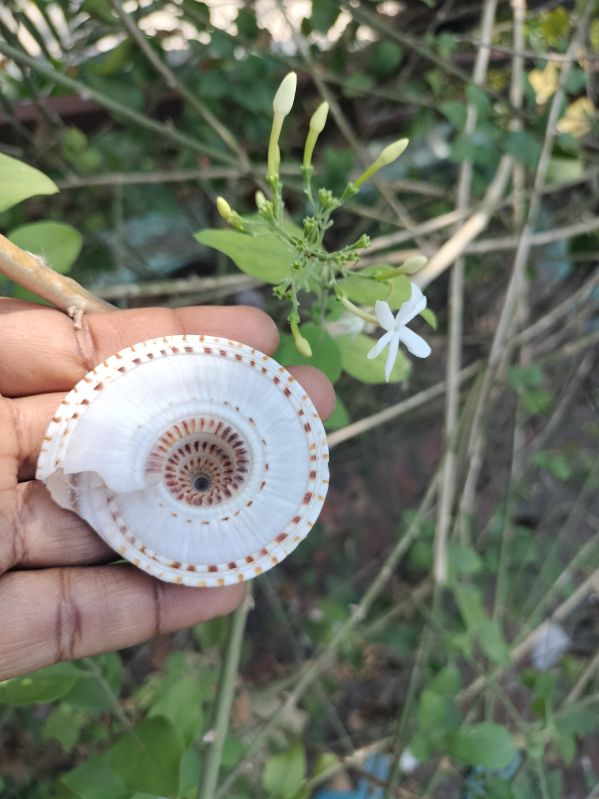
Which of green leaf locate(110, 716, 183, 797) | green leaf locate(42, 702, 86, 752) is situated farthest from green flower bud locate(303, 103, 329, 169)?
green leaf locate(42, 702, 86, 752)

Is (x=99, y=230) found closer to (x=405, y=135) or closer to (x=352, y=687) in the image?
(x=405, y=135)

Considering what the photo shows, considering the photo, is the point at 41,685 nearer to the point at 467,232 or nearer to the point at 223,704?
the point at 223,704

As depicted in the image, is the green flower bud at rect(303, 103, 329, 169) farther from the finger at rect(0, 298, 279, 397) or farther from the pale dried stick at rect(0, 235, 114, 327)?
the pale dried stick at rect(0, 235, 114, 327)

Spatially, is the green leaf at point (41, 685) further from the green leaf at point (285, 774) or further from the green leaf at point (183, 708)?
the green leaf at point (285, 774)

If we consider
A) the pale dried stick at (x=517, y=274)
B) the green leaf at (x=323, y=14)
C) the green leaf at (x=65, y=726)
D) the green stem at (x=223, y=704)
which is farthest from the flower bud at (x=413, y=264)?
the green leaf at (x=65, y=726)

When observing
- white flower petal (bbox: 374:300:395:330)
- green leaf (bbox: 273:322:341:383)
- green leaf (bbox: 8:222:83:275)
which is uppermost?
green leaf (bbox: 8:222:83:275)

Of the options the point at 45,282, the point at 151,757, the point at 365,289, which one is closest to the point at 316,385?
the point at 365,289
